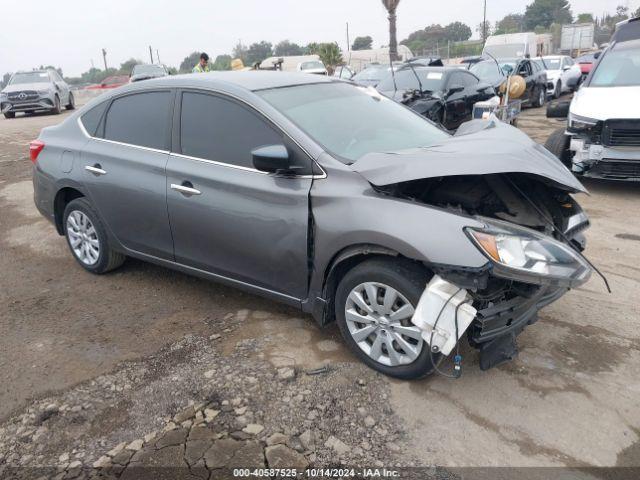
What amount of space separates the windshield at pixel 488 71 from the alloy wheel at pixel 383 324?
38.8 feet

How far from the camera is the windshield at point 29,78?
1792 cm

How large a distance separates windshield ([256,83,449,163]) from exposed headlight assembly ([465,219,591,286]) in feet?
3.20

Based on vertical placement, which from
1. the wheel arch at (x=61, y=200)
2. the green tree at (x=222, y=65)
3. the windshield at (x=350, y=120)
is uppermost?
the green tree at (x=222, y=65)

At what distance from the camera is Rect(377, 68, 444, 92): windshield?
970 centimetres

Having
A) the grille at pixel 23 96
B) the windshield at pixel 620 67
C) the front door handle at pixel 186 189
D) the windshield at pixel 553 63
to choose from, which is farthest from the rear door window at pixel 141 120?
the windshield at pixel 553 63

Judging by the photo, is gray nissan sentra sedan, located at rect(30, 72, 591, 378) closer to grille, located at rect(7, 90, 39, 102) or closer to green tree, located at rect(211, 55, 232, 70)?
grille, located at rect(7, 90, 39, 102)

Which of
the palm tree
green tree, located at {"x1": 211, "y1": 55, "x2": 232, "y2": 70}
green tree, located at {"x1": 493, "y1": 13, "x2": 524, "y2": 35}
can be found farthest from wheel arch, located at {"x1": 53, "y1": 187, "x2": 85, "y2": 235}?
green tree, located at {"x1": 493, "y1": 13, "x2": 524, "y2": 35}

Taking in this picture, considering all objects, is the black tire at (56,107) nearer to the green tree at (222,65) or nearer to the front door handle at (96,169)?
the green tree at (222,65)

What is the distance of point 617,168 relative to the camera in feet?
21.0

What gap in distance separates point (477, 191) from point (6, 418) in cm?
289

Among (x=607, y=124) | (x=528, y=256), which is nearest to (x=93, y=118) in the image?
(x=528, y=256)

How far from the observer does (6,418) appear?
2.91 meters

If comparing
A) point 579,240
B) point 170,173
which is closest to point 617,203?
point 579,240

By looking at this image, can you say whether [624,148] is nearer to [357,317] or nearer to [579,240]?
[579,240]
